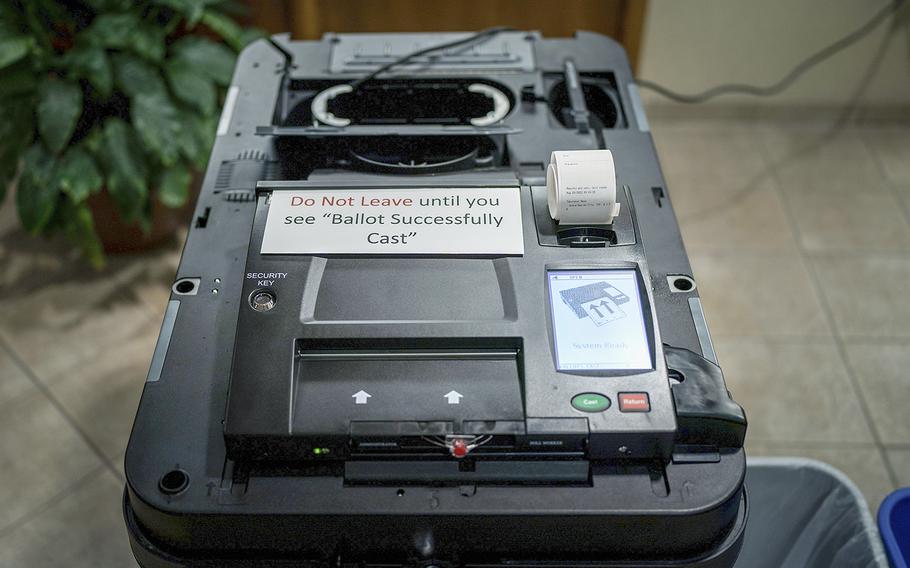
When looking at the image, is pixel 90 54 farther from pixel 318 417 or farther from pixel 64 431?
pixel 318 417

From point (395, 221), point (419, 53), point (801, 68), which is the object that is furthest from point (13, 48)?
point (801, 68)

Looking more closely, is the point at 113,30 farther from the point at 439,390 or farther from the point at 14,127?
the point at 439,390

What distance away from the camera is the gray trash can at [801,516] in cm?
95

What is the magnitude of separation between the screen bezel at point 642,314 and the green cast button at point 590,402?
18 mm

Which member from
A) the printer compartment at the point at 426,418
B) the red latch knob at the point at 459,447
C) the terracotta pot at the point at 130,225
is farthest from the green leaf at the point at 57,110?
the red latch knob at the point at 459,447

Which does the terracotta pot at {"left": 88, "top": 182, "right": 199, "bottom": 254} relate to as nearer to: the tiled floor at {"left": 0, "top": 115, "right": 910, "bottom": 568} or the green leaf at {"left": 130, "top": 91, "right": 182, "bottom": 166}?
the tiled floor at {"left": 0, "top": 115, "right": 910, "bottom": 568}

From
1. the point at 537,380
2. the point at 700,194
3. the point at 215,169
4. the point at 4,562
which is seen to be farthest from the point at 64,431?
the point at 700,194

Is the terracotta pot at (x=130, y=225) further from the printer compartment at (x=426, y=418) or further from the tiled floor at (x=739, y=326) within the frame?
the printer compartment at (x=426, y=418)

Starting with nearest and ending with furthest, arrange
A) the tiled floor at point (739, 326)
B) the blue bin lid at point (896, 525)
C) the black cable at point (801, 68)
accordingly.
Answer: the blue bin lid at point (896, 525) → the tiled floor at point (739, 326) → the black cable at point (801, 68)

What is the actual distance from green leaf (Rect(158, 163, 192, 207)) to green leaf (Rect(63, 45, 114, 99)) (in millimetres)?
186

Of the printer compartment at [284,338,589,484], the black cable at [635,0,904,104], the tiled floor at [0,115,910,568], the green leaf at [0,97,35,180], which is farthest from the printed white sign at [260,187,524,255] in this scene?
the black cable at [635,0,904,104]

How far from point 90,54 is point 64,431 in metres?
0.73

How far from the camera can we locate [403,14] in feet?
6.61

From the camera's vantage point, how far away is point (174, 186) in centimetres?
168
